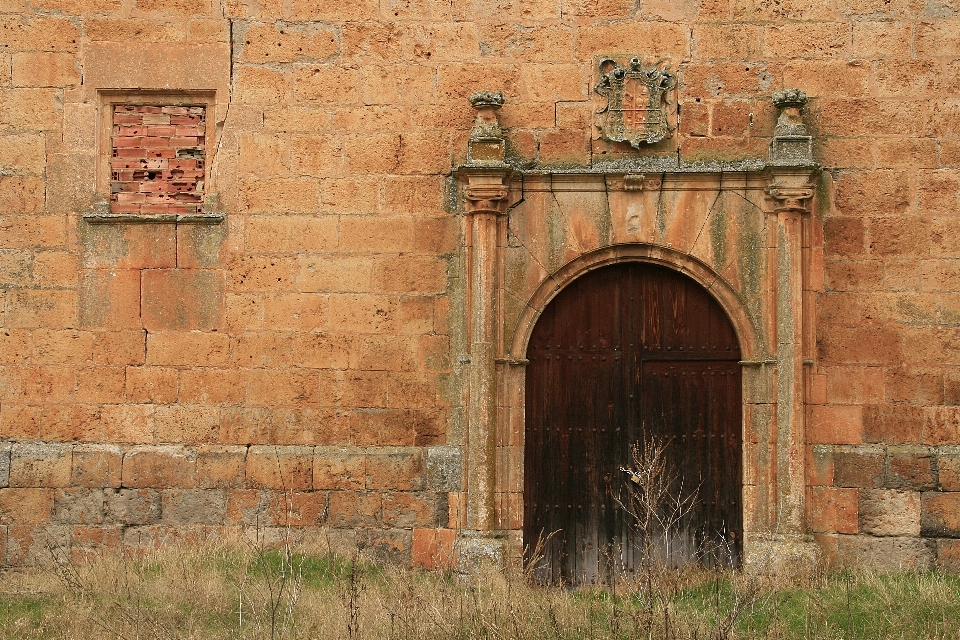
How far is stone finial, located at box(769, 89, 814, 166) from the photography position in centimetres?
819

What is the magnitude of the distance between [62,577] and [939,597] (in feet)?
18.9

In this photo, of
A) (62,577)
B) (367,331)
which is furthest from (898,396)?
(62,577)

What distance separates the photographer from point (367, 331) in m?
8.50

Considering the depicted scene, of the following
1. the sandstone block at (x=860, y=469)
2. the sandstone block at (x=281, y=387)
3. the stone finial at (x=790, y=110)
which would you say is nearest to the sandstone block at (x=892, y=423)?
the sandstone block at (x=860, y=469)

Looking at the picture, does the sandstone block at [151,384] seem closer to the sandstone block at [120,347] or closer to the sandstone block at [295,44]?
the sandstone block at [120,347]

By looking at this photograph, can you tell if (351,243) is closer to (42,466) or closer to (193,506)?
(193,506)

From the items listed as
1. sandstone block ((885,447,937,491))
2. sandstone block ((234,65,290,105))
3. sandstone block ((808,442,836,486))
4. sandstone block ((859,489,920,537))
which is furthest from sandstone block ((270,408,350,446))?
sandstone block ((885,447,937,491))

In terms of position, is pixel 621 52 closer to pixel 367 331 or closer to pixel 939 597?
pixel 367 331

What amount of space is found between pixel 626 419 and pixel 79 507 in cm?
419

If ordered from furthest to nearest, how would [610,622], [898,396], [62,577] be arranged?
[898,396] → [62,577] → [610,622]

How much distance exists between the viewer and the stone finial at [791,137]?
8.19 meters

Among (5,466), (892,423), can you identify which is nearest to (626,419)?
(892,423)

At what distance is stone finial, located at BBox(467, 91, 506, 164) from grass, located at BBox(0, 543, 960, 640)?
3.05 m

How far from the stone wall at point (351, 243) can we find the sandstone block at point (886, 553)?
0.12 m
